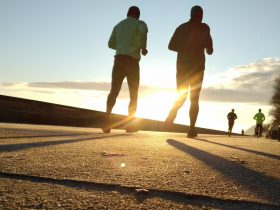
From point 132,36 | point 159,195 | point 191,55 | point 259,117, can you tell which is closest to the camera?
point 159,195

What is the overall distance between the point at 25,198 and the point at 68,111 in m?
12.4

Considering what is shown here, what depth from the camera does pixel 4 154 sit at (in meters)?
3.38

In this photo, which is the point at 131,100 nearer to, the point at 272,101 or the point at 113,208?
the point at 113,208

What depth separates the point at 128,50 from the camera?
7.89m

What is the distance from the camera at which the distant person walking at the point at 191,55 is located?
298 inches

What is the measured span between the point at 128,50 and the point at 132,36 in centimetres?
24

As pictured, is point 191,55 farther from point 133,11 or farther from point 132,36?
point 133,11

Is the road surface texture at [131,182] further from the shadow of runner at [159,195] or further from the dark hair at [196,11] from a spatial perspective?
the dark hair at [196,11]

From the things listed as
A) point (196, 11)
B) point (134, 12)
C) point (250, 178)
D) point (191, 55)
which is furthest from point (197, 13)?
point (250, 178)

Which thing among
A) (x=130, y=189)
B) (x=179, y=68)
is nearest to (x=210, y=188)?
(x=130, y=189)

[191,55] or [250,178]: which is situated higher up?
[191,55]

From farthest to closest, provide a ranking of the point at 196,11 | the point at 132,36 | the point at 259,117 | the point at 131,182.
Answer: the point at 259,117, the point at 132,36, the point at 196,11, the point at 131,182

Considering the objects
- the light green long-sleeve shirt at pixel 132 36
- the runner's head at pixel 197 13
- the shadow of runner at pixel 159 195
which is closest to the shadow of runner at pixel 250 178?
the shadow of runner at pixel 159 195

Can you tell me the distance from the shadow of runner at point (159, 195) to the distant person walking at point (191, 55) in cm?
547
